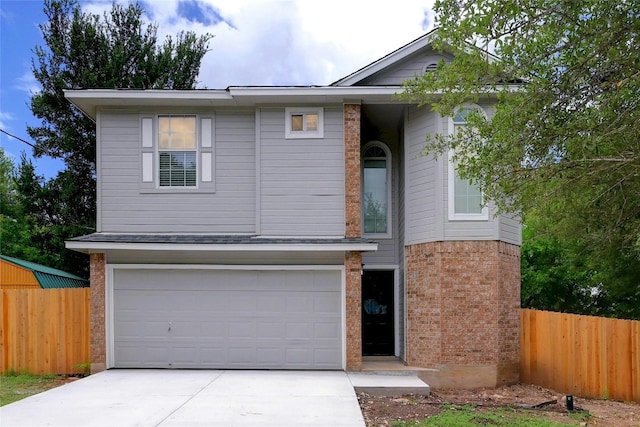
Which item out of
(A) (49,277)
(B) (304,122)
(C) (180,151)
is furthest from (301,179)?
(A) (49,277)

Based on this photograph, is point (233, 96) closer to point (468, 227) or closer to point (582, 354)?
point (468, 227)

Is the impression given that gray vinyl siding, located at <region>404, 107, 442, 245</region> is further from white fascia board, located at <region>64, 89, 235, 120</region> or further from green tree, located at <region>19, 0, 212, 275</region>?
green tree, located at <region>19, 0, 212, 275</region>

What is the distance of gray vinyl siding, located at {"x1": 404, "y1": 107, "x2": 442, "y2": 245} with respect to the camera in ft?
36.2

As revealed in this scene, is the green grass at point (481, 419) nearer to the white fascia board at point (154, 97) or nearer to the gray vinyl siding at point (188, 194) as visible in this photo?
the gray vinyl siding at point (188, 194)

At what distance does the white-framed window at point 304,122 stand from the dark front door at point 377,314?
358 centimetres

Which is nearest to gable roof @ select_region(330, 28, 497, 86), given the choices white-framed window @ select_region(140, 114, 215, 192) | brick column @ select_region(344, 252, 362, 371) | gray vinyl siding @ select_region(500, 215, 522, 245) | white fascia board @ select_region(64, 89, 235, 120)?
white fascia board @ select_region(64, 89, 235, 120)

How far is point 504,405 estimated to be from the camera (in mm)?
8938

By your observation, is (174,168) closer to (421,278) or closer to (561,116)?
(421,278)

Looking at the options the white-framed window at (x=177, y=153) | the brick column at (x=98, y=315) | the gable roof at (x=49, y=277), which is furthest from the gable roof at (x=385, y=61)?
the gable roof at (x=49, y=277)

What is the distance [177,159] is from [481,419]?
7.63 m

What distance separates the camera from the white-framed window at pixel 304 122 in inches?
445

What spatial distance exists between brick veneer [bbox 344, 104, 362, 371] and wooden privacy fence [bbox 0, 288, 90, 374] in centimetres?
546

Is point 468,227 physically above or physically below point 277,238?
above

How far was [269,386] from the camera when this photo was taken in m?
9.26
